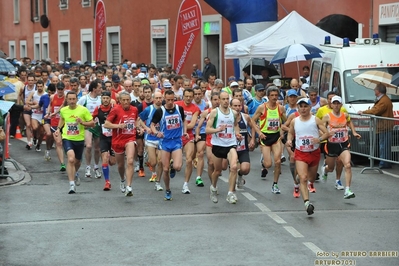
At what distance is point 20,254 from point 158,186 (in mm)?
5476

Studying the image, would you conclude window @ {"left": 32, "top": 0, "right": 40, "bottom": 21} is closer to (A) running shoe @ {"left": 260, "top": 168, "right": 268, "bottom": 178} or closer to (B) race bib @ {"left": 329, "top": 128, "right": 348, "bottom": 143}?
(A) running shoe @ {"left": 260, "top": 168, "right": 268, "bottom": 178}

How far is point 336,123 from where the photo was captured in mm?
15016

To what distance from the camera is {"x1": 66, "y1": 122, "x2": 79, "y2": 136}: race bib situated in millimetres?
15555

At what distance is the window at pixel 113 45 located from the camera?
142ft

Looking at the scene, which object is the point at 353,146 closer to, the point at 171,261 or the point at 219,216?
the point at 219,216

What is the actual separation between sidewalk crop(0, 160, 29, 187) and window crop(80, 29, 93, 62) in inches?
1092

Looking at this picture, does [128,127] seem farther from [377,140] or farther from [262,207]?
[377,140]

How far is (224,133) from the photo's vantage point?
13.9m

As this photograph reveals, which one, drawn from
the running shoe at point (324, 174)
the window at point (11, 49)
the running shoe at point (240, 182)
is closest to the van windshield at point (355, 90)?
the running shoe at point (324, 174)

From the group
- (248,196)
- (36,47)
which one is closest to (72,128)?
→ (248,196)

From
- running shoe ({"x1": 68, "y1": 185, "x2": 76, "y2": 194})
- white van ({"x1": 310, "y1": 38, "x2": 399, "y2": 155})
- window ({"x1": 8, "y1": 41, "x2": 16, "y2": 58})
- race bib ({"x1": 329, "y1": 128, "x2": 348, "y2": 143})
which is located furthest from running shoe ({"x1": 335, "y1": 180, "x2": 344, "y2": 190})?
window ({"x1": 8, "y1": 41, "x2": 16, "y2": 58})

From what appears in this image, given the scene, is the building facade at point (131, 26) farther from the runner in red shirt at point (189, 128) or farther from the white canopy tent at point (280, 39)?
the runner in red shirt at point (189, 128)

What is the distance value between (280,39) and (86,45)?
77.1 feet

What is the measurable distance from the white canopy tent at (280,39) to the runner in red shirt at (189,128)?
9165 mm
